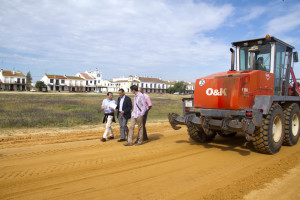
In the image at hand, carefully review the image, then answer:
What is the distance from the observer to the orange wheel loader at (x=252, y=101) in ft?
19.2

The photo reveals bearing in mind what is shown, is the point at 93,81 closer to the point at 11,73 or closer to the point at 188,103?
the point at 11,73

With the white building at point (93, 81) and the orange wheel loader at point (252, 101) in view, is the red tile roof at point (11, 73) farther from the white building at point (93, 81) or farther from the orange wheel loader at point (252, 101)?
the orange wheel loader at point (252, 101)

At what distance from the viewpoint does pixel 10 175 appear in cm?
450

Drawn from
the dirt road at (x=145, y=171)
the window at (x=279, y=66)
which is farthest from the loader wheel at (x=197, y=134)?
the window at (x=279, y=66)

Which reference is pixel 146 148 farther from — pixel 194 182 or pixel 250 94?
pixel 250 94

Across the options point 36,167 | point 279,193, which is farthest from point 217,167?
point 36,167

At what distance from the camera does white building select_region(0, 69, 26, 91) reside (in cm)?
7662

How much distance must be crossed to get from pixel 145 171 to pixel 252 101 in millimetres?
3494

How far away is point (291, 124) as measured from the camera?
695cm

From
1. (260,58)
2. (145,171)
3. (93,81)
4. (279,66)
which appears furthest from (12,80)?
(279,66)

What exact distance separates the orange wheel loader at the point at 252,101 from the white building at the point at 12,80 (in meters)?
84.4

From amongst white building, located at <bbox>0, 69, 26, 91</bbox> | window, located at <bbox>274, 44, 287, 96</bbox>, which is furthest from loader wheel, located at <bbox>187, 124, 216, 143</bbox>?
white building, located at <bbox>0, 69, 26, 91</bbox>

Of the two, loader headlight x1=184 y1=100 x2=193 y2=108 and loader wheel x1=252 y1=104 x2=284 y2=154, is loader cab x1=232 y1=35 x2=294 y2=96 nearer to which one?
loader wheel x1=252 y1=104 x2=284 y2=154

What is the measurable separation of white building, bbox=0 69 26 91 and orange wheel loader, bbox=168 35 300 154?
277 ft
